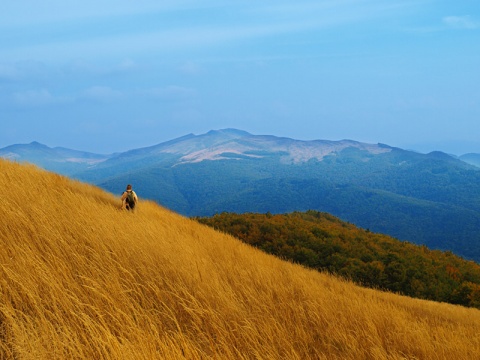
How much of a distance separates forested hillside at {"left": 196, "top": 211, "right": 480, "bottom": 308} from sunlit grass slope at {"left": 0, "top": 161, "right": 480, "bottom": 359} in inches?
559

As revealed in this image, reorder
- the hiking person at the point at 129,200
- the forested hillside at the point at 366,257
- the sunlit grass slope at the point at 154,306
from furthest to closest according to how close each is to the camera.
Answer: the forested hillside at the point at 366,257 < the hiking person at the point at 129,200 < the sunlit grass slope at the point at 154,306

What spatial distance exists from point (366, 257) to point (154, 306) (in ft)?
72.3

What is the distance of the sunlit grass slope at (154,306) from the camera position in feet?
16.0

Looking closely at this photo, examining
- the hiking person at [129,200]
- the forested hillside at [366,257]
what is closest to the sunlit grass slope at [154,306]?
the hiking person at [129,200]

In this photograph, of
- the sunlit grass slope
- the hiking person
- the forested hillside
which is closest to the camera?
the sunlit grass slope

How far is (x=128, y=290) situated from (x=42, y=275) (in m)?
1.13

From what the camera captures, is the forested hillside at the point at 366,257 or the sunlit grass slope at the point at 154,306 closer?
the sunlit grass slope at the point at 154,306

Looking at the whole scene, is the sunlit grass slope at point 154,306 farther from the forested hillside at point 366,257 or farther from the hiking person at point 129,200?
the forested hillside at point 366,257

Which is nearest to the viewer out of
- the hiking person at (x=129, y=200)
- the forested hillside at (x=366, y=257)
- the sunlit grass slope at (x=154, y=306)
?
the sunlit grass slope at (x=154, y=306)

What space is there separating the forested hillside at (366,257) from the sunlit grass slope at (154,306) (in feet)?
46.6

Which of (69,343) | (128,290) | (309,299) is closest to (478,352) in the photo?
(309,299)

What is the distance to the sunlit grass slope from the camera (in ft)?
16.0

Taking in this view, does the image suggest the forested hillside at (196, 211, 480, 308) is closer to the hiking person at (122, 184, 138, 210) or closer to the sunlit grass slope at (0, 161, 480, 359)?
the hiking person at (122, 184, 138, 210)

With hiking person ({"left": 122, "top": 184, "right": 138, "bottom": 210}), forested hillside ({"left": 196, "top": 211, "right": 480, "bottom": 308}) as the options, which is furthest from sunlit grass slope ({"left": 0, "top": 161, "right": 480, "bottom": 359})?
forested hillside ({"left": 196, "top": 211, "right": 480, "bottom": 308})
